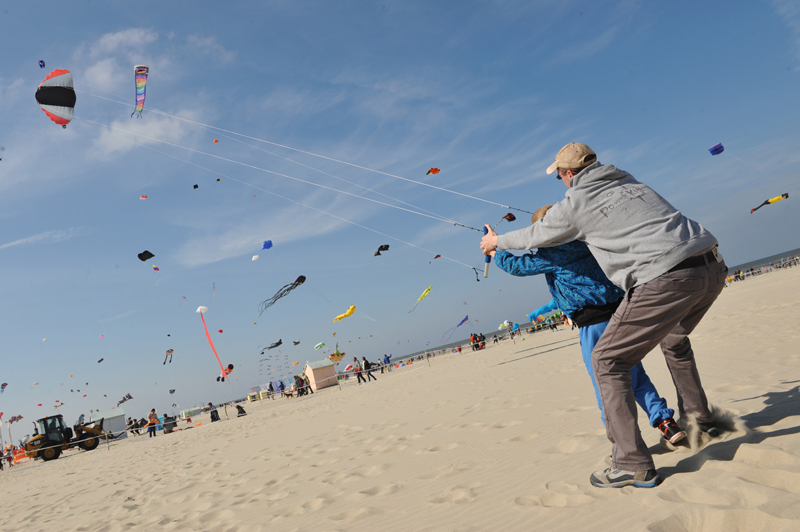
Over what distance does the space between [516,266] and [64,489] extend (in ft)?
27.1

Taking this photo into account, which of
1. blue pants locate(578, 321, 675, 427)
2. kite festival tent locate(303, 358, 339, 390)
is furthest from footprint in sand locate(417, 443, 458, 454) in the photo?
kite festival tent locate(303, 358, 339, 390)

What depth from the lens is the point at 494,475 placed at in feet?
9.21

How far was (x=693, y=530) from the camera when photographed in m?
1.59

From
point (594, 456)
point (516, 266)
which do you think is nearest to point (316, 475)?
point (594, 456)

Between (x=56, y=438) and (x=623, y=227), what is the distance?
21.2 metres

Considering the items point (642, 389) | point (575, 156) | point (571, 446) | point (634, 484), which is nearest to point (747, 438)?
point (642, 389)

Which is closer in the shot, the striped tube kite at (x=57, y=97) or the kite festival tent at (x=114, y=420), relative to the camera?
the striped tube kite at (x=57, y=97)

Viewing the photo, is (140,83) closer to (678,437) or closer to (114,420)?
(678,437)

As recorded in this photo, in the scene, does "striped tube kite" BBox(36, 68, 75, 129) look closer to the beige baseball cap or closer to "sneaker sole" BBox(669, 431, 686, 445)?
the beige baseball cap

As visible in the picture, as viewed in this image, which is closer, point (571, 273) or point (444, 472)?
point (571, 273)

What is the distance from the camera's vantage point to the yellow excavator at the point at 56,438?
53.1 feet

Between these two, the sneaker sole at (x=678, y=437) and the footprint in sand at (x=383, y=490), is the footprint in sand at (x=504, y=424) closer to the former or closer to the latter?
the footprint in sand at (x=383, y=490)

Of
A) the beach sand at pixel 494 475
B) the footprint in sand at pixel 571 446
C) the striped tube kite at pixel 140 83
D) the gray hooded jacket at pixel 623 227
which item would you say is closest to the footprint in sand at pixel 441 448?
the beach sand at pixel 494 475

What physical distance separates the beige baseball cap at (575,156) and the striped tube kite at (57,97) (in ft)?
29.9
